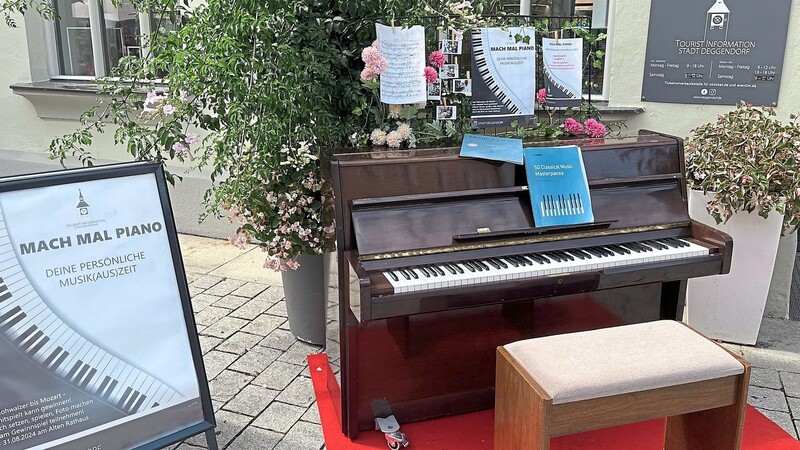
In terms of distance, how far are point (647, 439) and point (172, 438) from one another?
175 cm

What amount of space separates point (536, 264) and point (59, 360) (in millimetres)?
1542

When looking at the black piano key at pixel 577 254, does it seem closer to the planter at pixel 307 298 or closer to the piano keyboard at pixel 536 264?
the piano keyboard at pixel 536 264

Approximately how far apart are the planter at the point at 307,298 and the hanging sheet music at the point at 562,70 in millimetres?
1258

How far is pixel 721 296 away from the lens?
3.41 meters

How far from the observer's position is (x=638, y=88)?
384 centimetres

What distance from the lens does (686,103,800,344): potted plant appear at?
3.16 m

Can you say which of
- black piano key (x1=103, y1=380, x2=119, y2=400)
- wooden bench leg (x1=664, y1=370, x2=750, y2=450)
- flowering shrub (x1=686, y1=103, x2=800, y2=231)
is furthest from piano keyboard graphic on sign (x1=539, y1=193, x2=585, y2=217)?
black piano key (x1=103, y1=380, x2=119, y2=400)

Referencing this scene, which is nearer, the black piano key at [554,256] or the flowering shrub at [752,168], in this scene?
the black piano key at [554,256]

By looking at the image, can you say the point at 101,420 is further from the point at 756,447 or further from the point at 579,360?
the point at 756,447

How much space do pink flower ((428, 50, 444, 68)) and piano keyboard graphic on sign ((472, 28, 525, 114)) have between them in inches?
5.4

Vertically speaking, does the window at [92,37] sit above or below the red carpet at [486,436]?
above

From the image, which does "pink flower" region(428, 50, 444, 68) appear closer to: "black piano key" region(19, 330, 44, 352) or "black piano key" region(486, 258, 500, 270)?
"black piano key" region(486, 258, 500, 270)

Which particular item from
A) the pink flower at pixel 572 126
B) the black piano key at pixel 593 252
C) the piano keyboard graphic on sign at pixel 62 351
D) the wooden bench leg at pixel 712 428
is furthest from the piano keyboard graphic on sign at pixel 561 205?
the piano keyboard graphic on sign at pixel 62 351

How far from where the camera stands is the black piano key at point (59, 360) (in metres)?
2.01
